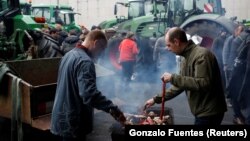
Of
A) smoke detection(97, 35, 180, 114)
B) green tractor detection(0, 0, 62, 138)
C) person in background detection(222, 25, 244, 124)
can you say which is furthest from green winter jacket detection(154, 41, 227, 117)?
smoke detection(97, 35, 180, 114)

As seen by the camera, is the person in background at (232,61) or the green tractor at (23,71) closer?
the green tractor at (23,71)

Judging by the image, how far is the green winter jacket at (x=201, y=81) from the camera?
3564 millimetres

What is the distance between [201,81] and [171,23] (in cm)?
934

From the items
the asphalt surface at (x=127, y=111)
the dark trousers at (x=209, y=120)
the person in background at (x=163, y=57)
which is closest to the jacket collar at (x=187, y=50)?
the dark trousers at (x=209, y=120)

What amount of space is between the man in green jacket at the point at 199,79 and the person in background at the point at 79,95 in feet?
2.38

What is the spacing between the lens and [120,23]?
16.0 meters

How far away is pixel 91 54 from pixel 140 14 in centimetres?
1161

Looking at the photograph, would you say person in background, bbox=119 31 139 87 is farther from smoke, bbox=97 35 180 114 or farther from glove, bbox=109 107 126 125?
glove, bbox=109 107 126 125

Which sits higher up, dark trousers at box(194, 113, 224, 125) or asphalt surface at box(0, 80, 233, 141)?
dark trousers at box(194, 113, 224, 125)

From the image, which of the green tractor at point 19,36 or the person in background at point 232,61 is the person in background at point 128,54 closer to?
the green tractor at point 19,36

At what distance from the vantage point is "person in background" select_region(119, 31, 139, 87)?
10.5 metres

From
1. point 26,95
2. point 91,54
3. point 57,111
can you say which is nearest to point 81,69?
point 91,54

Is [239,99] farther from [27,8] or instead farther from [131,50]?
[27,8]

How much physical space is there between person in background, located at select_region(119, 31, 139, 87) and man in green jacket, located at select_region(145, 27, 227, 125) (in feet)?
21.9
